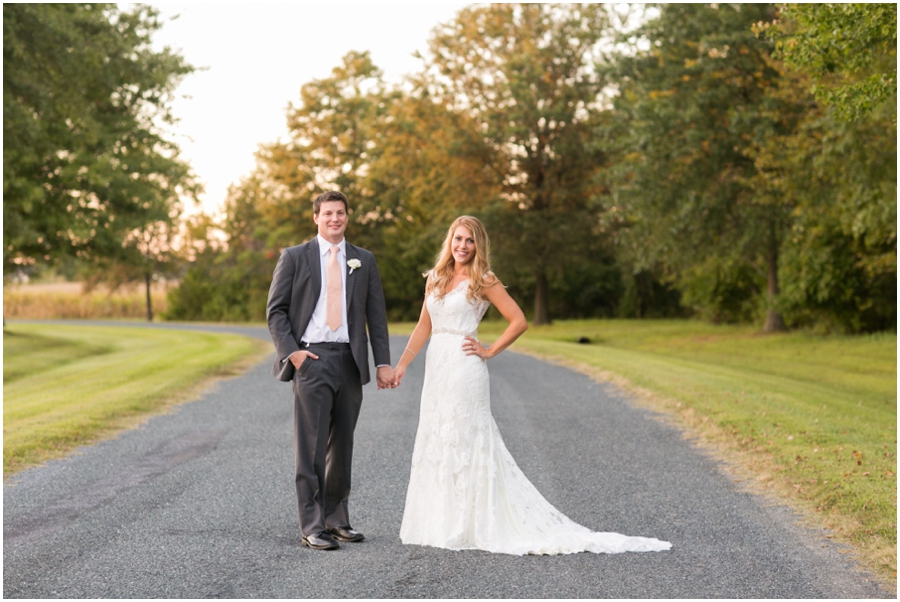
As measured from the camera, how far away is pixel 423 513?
18.4 feet

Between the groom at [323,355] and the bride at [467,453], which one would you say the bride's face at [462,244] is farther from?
the groom at [323,355]

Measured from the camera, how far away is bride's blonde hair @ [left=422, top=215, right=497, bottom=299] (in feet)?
18.9

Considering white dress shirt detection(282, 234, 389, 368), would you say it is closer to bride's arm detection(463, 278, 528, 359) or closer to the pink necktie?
the pink necktie

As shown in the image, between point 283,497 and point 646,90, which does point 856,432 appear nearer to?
point 283,497

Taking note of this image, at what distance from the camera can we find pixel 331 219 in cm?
559

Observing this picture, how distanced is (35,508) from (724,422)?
7369 mm

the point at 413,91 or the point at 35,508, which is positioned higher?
the point at 413,91

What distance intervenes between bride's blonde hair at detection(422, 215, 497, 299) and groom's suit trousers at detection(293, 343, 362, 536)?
0.78 metres

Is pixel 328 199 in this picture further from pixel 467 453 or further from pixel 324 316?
pixel 467 453

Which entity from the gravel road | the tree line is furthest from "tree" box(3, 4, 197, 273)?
the gravel road

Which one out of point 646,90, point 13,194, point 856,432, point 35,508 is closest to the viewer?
point 35,508

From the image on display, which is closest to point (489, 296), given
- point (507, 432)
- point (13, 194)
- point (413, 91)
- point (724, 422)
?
point (507, 432)

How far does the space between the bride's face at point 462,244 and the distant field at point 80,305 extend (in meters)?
58.1

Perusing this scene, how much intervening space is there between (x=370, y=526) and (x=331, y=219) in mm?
2143
